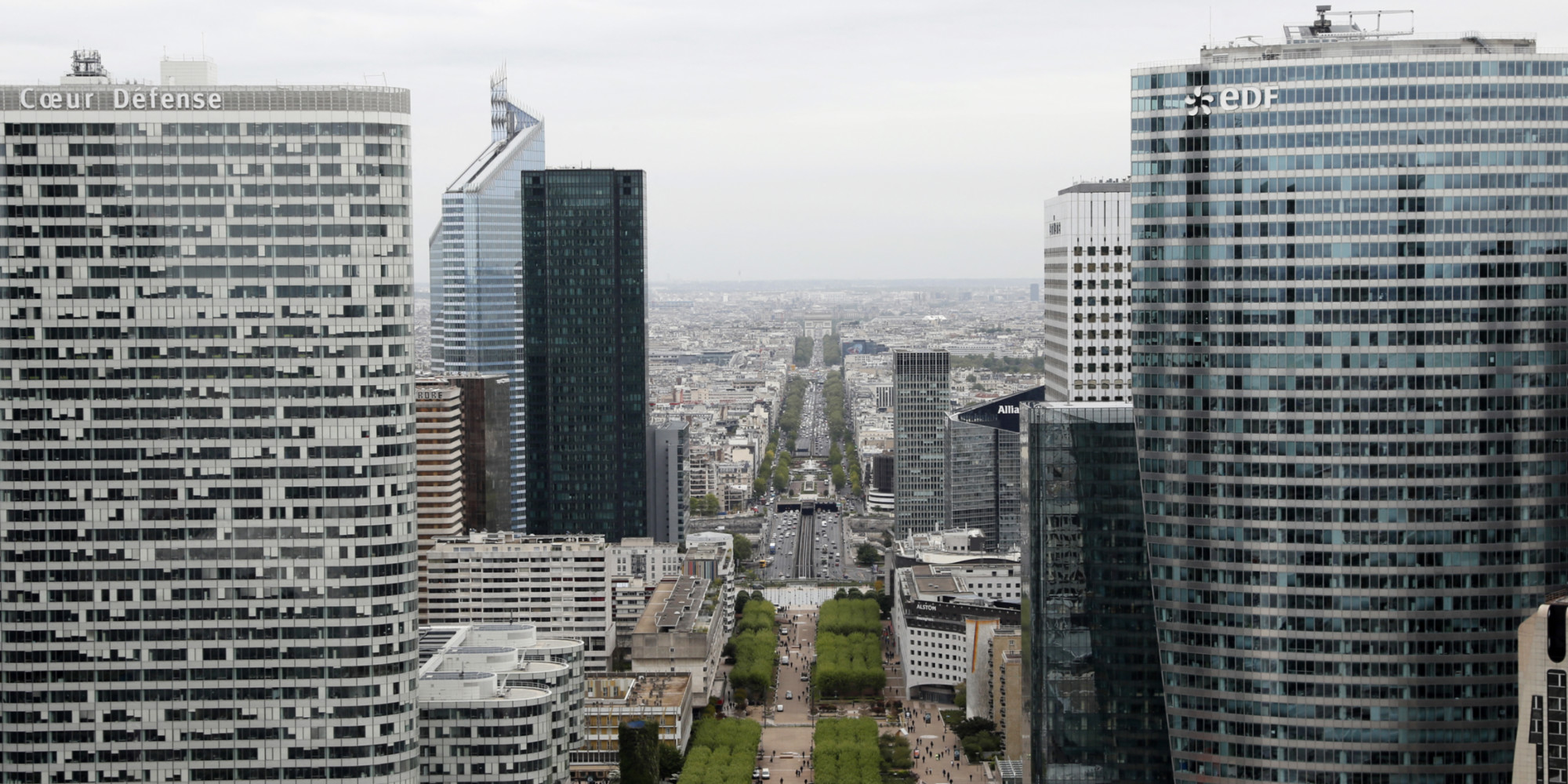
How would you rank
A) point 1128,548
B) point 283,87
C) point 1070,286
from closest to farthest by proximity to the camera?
point 283,87 → point 1128,548 → point 1070,286

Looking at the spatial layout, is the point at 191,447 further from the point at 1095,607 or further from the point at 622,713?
the point at 622,713

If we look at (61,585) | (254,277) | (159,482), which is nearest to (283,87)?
(254,277)

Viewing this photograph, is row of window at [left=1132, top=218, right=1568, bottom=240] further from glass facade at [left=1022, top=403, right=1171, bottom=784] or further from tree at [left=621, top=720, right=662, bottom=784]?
tree at [left=621, top=720, right=662, bottom=784]

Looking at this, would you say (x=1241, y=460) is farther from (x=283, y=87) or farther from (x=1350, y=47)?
(x=283, y=87)

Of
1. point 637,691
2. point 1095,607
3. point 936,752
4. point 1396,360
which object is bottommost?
point 936,752

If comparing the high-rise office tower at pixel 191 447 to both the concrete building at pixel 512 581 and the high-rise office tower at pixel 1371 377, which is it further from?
the concrete building at pixel 512 581

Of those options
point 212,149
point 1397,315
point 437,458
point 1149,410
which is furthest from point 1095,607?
point 437,458
